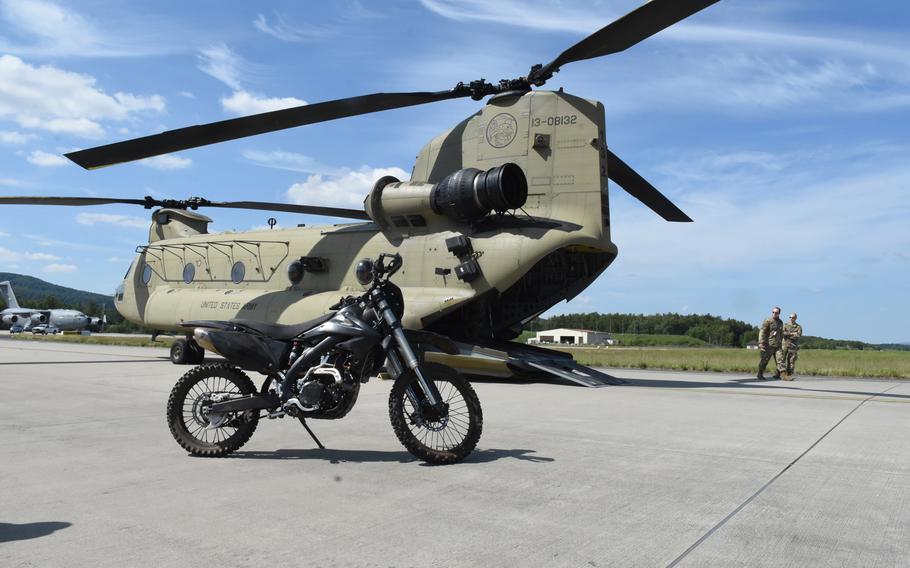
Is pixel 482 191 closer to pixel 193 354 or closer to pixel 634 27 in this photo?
pixel 634 27

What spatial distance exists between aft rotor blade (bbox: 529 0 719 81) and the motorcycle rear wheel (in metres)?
7.04

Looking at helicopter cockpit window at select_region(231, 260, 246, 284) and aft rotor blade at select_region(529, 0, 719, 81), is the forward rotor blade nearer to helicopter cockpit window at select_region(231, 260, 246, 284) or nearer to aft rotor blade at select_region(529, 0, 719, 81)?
helicopter cockpit window at select_region(231, 260, 246, 284)

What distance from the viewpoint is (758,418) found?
24.8 ft

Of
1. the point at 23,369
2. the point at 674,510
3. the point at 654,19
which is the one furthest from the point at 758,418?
the point at 23,369

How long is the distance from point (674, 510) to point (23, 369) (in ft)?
46.4

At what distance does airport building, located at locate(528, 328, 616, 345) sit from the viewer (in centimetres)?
10019

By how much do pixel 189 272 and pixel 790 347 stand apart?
1518 centimetres

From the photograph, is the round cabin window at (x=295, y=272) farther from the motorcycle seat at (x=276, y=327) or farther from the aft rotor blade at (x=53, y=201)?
the motorcycle seat at (x=276, y=327)

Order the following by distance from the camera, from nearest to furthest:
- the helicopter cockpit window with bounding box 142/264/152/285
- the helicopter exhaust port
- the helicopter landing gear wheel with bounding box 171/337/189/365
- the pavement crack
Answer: the pavement crack, the helicopter exhaust port, the helicopter landing gear wheel with bounding box 171/337/189/365, the helicopter cockpit window with bounding box 142/264/152/285

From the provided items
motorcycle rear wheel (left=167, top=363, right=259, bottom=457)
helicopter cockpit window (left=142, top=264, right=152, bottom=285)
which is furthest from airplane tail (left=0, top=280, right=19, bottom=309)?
motorcycle rear wheel (left=167, top=363, right=259, bottom=457)

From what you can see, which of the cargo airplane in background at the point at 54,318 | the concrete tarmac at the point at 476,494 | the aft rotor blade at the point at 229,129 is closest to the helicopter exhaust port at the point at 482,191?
the aft rotor blade at the point at 229,129

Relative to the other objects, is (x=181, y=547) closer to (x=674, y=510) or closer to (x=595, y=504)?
(x=595, y=504)

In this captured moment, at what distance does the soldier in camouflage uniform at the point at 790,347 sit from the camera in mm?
14828

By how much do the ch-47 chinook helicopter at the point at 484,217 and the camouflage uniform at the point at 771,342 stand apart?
3517 mm
